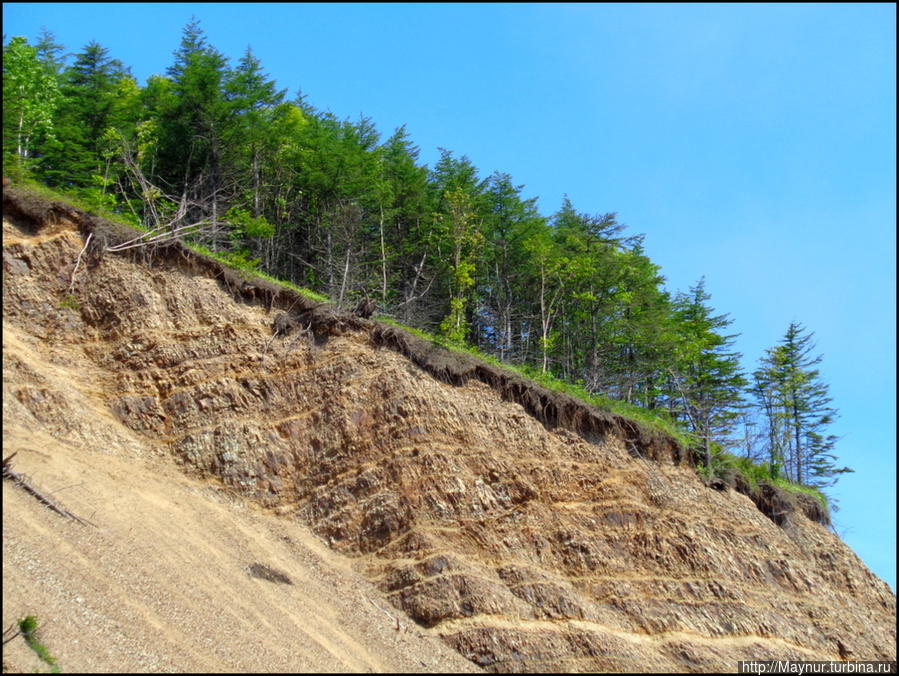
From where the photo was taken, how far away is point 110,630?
13.4 meters

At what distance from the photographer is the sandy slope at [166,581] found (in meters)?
13.3

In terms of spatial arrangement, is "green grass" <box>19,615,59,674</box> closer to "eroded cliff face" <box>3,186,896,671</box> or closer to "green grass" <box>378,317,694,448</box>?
"eroded cliff face" <box>3,186,896,671</box>

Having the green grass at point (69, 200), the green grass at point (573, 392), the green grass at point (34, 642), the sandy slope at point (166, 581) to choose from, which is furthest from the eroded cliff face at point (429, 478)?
the green grass at point (34, 642)

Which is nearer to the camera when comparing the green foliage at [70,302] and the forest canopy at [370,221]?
the green foliage at [70,302]

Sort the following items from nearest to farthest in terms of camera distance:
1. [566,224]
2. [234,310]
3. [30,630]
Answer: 1. [30,630]
2. [234,310]
3. [566,224]

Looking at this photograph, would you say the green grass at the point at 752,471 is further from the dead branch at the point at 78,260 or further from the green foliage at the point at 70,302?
the dead branch at the point at 78,260

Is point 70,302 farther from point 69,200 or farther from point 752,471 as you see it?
point 752,471

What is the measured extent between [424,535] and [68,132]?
20.7m

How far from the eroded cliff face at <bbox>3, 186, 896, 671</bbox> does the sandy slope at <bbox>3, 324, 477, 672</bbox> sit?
78cm

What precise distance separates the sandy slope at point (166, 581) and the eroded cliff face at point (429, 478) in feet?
2.55

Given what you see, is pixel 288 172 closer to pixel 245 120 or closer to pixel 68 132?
pixel 245 120

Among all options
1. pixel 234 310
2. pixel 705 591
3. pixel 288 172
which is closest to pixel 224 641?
pixel 234 310

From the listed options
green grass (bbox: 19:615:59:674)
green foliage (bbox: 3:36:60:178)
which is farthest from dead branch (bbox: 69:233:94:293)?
green grass (bbox: 19:615:59:674)

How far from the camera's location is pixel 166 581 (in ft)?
50.3
